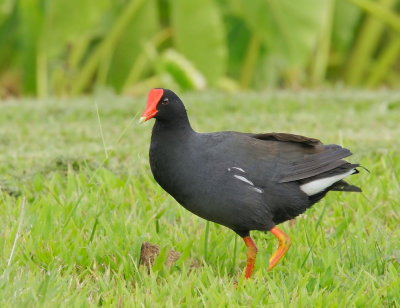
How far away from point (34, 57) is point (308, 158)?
20.4 ft

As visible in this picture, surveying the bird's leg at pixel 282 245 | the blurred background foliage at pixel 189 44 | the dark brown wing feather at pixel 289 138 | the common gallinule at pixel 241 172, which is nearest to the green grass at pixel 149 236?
the bird's leg at pixel 282 245

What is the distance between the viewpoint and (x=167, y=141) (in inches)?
145

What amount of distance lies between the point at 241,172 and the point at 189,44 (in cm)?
588

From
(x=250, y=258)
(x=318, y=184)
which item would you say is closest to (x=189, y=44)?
(x=318, y=184)

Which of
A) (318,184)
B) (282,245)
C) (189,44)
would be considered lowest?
(282,245)

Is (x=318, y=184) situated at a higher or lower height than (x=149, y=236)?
higher

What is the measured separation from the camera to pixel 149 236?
3.99m

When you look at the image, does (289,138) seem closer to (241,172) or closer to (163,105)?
(241,172)

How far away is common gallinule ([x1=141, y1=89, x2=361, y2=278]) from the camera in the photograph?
3541 mm

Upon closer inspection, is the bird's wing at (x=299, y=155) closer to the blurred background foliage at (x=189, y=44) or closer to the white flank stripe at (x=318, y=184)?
the white flank stripe at (x=318, y=184)

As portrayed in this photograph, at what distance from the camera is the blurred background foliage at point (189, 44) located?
8.88m

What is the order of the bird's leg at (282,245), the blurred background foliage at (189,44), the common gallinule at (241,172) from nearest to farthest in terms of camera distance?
the common gallinule at (241,172), the bird's leg at (282,245), the blurred background foliage at (189,44)

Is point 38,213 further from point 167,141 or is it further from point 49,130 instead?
point 49,130

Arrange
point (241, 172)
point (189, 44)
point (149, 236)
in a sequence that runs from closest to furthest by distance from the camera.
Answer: point (241, 172) < point (149, 236) < point (189, 44)
